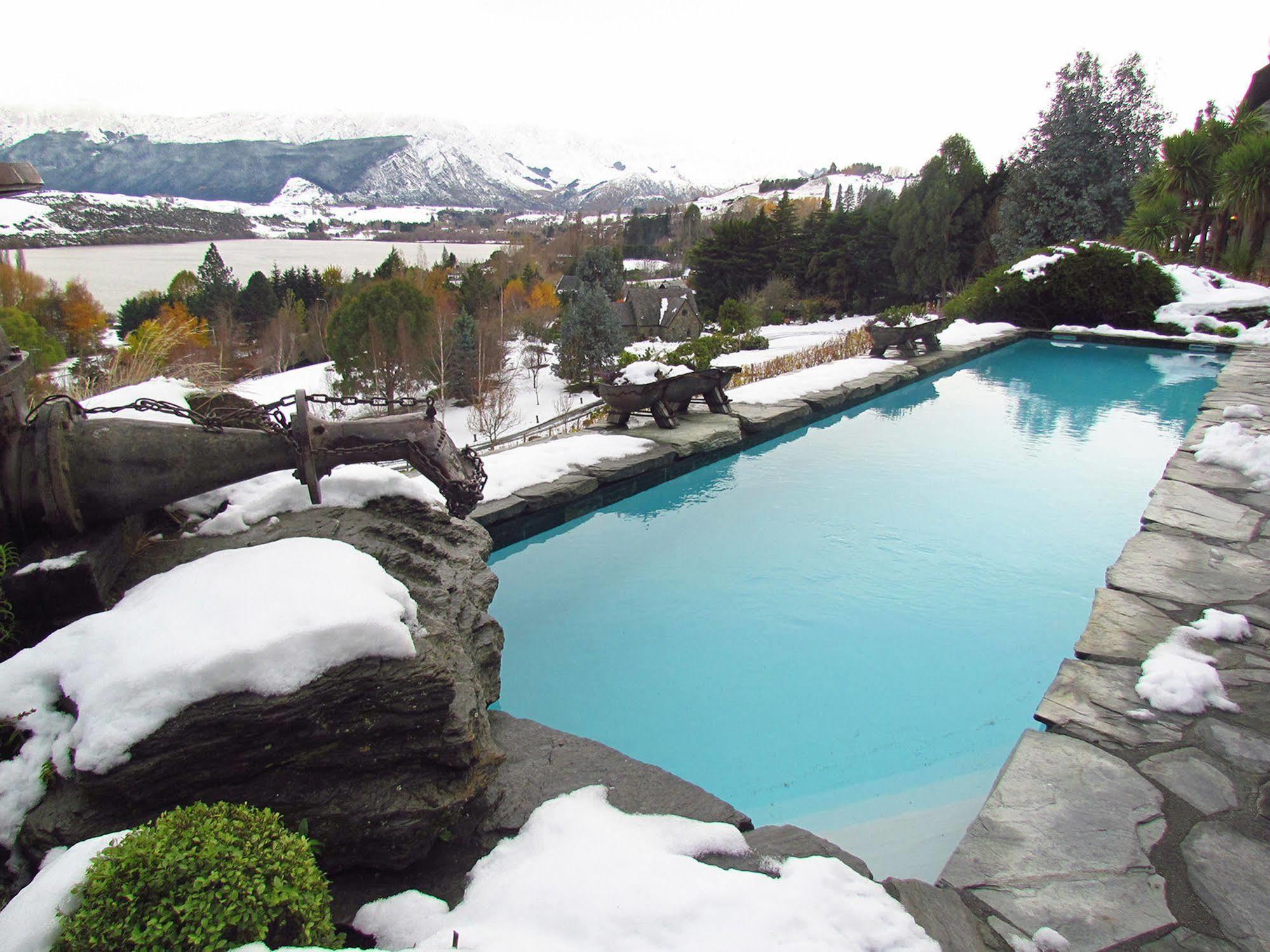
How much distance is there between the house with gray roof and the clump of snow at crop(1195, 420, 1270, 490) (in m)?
30.9

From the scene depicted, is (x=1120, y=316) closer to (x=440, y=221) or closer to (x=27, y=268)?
(x=27, y=268)

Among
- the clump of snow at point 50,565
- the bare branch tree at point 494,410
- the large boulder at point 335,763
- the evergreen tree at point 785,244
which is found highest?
the evergreen tree at point 785,244

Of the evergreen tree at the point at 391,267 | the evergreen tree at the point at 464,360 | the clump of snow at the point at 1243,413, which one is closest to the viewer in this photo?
the clump of snow at the point at 1243,413

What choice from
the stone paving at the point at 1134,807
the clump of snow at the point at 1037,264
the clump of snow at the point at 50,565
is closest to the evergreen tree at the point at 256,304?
the clump of snow at the point at 1037,264

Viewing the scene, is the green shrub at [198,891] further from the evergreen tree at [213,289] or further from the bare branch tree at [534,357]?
the evergreen tree at [213,289]

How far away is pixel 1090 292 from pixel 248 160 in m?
99.2

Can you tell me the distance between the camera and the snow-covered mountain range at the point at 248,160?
57344 millimetres

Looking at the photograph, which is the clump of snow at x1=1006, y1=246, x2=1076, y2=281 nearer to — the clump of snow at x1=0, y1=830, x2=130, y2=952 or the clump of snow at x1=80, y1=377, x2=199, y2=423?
the clump of snow at x1=80, y1=377, x2=199, y2=423

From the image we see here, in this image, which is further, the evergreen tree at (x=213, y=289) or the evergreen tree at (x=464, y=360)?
the evergreen tree at (x=213, y=289)

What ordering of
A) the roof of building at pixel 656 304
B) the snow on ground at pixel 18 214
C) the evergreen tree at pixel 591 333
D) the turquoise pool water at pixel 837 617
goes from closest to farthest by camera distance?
the turquoise pool water at pixel 837 617 → the snow on ground at pixel 18 214 → the evergreen tree at pixel 591 333 → the roof of building at pixel 656 304

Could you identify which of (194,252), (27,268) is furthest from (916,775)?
(194,252)

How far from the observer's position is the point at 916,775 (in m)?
2.87

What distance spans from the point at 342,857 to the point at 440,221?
82585 mm

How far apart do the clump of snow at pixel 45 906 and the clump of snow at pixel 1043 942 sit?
6.37 ft
